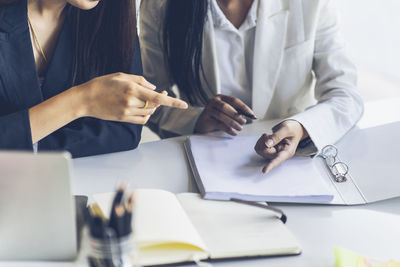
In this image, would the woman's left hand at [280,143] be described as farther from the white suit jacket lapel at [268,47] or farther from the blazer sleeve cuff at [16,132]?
the blazer sleeve cuff at [16,132]

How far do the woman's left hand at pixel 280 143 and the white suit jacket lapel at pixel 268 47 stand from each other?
329 millimetres

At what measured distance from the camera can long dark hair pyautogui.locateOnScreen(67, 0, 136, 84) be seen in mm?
1334

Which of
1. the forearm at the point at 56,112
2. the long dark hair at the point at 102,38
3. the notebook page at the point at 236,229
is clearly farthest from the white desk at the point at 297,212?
the long dark hair at the point at 102,38

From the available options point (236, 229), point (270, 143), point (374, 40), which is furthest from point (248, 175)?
point (374, 40)

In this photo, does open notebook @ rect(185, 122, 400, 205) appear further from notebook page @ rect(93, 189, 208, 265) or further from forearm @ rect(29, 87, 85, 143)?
forearm @ rect(29, 87, 85, 143)

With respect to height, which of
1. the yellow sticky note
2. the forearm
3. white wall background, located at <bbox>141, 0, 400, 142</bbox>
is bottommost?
white wall background, located at <bbox>141, 0, 400, 142</bbox>

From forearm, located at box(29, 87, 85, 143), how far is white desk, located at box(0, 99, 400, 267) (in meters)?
0.12

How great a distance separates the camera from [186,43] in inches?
61.9

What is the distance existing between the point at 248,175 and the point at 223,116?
25 centimetres

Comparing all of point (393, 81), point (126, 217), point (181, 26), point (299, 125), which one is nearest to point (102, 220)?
point (126, 217)

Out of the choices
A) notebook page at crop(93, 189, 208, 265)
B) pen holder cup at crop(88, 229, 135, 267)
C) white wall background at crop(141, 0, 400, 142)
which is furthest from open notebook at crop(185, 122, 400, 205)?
white wall background at crop(141, 0, 400, 142)

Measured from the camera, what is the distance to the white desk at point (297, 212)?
2.97ft

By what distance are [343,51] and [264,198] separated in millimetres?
696

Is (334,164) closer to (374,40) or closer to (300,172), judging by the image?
(300,172)
